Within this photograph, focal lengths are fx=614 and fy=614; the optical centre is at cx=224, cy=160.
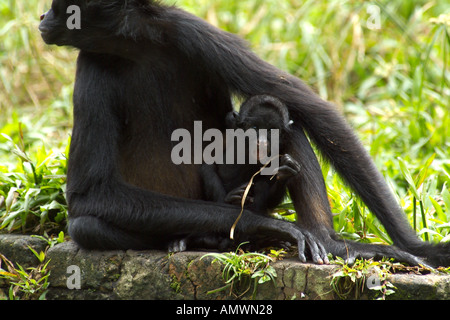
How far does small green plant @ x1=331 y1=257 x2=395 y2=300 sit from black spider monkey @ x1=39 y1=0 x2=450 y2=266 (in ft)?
1.09

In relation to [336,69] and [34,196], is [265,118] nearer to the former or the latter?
[34,196]

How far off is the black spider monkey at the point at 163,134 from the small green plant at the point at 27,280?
1.41 ft

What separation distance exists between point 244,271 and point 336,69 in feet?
18.9

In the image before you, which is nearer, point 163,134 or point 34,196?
point 163,134

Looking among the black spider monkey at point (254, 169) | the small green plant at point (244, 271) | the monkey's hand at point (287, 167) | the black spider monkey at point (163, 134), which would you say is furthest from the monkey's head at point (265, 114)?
the small green plant at point (244, 271)

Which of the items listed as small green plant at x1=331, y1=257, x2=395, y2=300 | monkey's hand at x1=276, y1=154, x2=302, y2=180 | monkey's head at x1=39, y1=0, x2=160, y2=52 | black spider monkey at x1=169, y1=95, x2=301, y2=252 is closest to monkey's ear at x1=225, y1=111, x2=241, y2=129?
black spider monkey at x1=169, y1=95, x2=301, y2=252

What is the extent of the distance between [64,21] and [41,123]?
170 inches

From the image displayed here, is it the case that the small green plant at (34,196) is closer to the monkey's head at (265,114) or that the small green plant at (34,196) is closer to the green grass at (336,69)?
the green grass at (336,69)

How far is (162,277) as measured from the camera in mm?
4551

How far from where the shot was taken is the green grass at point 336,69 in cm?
714

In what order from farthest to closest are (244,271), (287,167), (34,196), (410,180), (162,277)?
(34,196) → (410,180) → (162,277) → (287,167) → (244,271)

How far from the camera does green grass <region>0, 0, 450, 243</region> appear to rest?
23.4 feet

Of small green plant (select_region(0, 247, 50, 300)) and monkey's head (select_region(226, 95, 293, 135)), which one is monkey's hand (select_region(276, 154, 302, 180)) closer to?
monkey's head (select_region(226, 95, 293, 135))

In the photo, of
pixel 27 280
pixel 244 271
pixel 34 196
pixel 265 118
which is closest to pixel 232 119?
pixel 265 118
